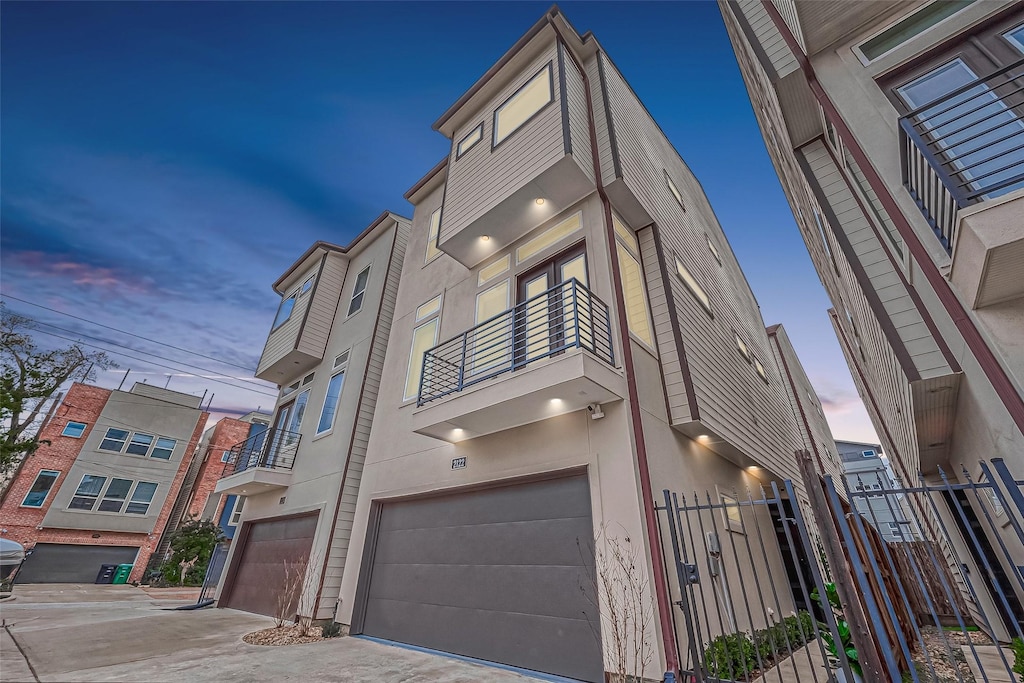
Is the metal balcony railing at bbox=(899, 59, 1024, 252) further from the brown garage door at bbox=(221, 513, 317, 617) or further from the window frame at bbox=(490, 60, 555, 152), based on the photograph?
the brown garage door at bbox=(221, 513, 317, 617)

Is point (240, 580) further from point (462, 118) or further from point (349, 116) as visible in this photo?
point (349, 116)

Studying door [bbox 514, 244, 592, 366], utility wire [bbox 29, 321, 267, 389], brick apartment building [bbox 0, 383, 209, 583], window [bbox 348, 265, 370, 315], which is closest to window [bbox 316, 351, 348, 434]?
window [bbox 348, 265, 370, 315]

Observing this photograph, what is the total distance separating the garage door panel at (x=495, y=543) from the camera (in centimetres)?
487

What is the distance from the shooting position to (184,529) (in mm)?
18781

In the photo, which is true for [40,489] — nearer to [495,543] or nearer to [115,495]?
[115,495]

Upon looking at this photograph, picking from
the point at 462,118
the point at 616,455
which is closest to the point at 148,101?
the point at 462,118

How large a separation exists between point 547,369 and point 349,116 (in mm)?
20749

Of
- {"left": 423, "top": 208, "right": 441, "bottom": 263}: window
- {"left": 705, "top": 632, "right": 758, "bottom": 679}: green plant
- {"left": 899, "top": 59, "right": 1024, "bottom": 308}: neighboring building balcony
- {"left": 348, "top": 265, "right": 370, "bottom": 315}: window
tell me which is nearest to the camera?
{"left": 899, "top": 59, "right": 1024, "bottom": 308}: neighboring building balcony

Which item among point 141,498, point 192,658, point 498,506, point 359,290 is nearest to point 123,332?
point 141,498

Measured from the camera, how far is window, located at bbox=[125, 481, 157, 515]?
883 inches

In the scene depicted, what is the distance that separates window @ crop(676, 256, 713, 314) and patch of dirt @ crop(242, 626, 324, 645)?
908 centimetres

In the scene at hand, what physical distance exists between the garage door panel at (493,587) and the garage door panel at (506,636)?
0.10m

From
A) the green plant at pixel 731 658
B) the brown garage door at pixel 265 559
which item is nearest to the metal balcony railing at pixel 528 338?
the green plant at pixel 731 658

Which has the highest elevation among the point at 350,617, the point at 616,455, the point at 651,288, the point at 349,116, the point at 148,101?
the point at 349,116
